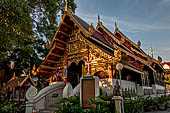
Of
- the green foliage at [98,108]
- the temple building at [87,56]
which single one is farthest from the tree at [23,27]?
the green foliage at [98,108]

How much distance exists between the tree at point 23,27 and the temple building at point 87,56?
2.15 metres

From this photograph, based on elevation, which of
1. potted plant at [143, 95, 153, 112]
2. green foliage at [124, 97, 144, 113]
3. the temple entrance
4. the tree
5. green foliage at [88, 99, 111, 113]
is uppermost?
the tree

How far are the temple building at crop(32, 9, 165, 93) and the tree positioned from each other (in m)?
2.15

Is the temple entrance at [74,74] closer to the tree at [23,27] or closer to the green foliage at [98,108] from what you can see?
the tree at [23,27]

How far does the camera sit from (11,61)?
48.5 ft

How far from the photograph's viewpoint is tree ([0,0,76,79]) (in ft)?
21.6

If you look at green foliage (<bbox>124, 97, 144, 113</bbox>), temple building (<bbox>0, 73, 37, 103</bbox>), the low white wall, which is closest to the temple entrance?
the low white wall

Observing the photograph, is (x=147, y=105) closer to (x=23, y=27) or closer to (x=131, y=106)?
(x=131, y=106)

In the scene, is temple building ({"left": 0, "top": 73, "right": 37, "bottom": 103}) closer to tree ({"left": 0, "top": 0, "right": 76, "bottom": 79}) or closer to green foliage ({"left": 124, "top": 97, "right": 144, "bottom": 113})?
tree ({"left": 0, "top": 0, "right": 76, "bottom": 79})

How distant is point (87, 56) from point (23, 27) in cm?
443

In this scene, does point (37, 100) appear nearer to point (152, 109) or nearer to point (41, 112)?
point (41, 112)

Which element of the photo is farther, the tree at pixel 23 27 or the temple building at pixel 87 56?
the temple building at pixel 87 56

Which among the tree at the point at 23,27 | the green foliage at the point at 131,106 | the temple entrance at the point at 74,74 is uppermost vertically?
the tree at the point at 23,27

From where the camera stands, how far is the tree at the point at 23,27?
6.59 m
